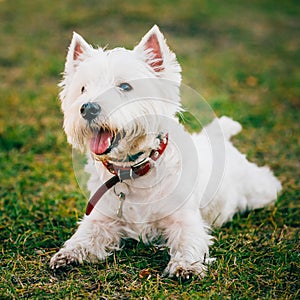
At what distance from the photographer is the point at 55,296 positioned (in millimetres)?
3156

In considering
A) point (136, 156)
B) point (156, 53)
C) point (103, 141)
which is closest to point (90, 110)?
point (103, 141)

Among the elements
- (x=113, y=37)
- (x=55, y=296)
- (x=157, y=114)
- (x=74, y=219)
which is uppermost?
(x=157, y=114)

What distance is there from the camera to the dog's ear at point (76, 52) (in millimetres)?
3656

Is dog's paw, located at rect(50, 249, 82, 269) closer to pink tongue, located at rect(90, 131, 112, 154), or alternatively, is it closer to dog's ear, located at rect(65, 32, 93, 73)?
pink tongue, located at rect(90, 131, 112, 154)

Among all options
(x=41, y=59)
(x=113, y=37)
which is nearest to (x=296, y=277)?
(x=41, y=59)

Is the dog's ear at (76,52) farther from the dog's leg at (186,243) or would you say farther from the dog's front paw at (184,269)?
the dog's front paw at (184,269)

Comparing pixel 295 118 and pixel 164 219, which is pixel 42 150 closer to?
pixel 164 219

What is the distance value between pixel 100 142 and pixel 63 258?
0.77 meters

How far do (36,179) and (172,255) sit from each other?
81.6 inches

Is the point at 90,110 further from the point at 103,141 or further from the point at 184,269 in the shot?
the point at 184,269

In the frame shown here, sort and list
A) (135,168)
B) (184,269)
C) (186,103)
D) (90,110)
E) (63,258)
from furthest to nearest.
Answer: (186,103)
(135,168)
(63,258)
(184,269)
(90,110)

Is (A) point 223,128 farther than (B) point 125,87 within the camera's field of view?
Yes

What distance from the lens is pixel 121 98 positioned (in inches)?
133

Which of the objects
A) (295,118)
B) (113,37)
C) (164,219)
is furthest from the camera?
(113,37)
